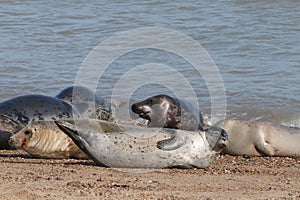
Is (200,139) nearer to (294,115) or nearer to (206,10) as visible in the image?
(294,115)

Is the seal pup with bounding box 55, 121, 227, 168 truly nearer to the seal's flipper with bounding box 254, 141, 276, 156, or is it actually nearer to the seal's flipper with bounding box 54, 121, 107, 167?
the seal's flipper with bounding box 54, 121, 107, 167

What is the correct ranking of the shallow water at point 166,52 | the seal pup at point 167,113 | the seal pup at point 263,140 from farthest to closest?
the shallow water at point 166,52 → the seal pup at point 167,113 → the seal pup at point 263,140

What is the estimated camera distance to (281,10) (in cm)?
1481

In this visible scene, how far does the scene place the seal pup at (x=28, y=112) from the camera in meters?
7.40

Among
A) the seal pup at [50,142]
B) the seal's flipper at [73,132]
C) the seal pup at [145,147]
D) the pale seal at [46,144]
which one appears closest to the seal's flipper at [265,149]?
the seal pup at [145,147]

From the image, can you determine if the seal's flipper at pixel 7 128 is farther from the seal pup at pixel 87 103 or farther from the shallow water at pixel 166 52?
the shallow water at pixel 166 52

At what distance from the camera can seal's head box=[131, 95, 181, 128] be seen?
756 centimetres

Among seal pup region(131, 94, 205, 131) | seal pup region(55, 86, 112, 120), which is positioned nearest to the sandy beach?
seal pup region(131, 94, 205, 131)

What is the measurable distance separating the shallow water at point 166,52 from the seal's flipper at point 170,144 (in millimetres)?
3033

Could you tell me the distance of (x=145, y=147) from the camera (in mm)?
6090

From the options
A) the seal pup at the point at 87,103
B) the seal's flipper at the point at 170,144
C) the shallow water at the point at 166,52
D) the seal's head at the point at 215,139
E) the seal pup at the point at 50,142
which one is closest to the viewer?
the seal's flipper at the point at 170,144

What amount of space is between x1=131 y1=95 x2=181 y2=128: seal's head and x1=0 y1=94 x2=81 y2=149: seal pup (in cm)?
61

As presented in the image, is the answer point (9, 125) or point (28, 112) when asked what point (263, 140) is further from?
point (9, 125)

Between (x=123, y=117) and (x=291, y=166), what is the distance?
2.95 metres
